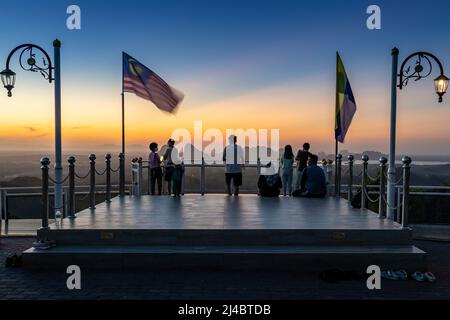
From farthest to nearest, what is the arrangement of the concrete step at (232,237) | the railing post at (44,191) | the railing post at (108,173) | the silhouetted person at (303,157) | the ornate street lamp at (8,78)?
the silhouetted person at (303,157), the railing post at (108,173), the ornate street lamp at (8,78), the railing post at (44,191), the concrete step at (232,237)

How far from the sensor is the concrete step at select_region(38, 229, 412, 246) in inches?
335

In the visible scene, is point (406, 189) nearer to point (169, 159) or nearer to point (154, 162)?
point (169, 159)

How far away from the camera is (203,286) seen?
274 inches

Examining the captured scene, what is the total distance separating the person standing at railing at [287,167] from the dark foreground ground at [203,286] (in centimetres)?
777

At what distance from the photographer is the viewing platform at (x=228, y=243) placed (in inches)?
313

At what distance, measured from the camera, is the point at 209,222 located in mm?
9484

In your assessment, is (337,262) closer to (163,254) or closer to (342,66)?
(163,254)

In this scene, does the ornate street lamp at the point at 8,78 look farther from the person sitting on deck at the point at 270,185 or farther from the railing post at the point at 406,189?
Answer: the railing post at the point at 406,189

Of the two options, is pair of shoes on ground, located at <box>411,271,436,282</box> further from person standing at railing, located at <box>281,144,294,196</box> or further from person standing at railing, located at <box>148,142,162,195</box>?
person standing at railing, located at <box>148,142,162,195</box>

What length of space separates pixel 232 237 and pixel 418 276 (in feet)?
10.9

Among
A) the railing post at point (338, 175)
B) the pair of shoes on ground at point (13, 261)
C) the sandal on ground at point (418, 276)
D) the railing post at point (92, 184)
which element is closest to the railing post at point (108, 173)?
the railing post at point (92, 184)

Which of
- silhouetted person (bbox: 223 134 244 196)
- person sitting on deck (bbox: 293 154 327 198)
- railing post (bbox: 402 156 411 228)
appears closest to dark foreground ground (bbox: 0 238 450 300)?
railing post (bbox: 402 156 411 228)

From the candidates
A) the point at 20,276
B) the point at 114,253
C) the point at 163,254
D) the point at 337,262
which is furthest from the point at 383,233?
the point at 20,276

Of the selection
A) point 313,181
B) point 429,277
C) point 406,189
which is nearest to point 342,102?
point 313,181
